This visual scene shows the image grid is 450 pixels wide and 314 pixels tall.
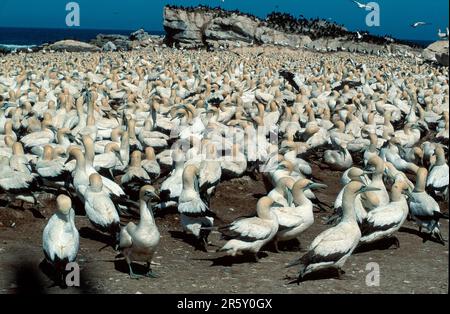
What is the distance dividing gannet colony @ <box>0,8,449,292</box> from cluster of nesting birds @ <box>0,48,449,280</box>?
0.02 metres

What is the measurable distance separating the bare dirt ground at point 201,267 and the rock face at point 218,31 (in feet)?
147

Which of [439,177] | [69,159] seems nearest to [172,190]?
[69,159]

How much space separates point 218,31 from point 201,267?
49.2 m

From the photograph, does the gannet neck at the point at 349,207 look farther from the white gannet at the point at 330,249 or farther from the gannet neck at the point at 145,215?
the gannet neck at the point at 145,215

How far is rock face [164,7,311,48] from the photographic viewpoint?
55.9 meters

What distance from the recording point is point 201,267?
8344 mm

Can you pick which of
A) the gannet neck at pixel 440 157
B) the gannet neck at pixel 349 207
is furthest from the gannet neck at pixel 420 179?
the gannet neck at pixel 349 207

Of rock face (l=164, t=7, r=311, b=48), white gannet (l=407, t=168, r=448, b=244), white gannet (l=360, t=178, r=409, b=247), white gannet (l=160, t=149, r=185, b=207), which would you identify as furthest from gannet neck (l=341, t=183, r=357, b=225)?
rock face (l=164, t=7, r=311, b=48)

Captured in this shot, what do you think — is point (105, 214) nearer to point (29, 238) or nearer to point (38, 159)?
point (29, 238)

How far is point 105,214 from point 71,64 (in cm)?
2395

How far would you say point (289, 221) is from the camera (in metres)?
8.54

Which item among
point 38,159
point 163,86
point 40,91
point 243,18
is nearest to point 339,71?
point 163,86

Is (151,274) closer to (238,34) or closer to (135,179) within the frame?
(135,179)

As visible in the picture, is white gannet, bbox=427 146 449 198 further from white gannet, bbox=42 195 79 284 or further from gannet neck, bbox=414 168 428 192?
white gannet, bbox=42 195 79 284
